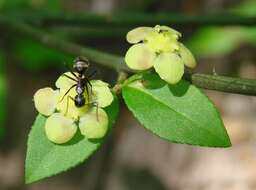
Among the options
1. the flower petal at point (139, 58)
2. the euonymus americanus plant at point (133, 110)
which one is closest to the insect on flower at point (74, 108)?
the euonymus americanus plant at point (133, 110)

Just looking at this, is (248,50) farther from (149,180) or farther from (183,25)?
(183,25)

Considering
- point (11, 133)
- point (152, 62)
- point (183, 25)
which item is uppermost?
point (183, 25)

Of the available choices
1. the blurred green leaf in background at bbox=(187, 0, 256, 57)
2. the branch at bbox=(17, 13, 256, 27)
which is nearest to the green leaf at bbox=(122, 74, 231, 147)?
the branch at bbox=(17, 13, 256, 27)

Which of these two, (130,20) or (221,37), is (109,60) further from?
(221,37)

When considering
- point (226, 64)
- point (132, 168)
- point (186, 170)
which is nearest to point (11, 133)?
point (132, 168)

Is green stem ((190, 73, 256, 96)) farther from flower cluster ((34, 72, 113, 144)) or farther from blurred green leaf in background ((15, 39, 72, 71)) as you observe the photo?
blurred green leaf in background ((15, 39, 72, 71))

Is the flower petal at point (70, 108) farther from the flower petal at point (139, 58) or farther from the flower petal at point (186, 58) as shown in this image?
the flower petal at point (186, 58)
